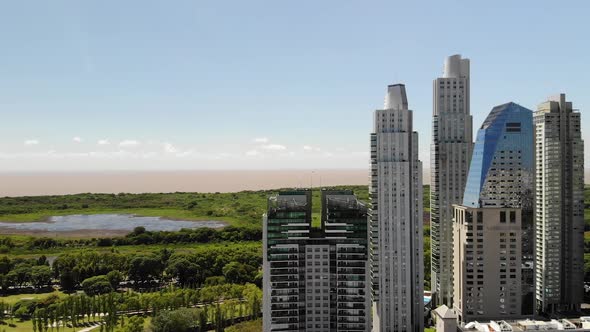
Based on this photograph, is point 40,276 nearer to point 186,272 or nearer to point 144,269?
point 144,269

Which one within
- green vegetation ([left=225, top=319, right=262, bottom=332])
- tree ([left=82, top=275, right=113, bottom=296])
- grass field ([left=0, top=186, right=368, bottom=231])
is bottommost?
green vegetation ([left=225, top=319, right=262, bottom=332])

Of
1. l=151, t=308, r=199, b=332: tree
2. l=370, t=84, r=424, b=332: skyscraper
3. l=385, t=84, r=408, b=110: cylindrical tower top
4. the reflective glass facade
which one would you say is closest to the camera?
l=151, t=308, r=199, b=332: tree

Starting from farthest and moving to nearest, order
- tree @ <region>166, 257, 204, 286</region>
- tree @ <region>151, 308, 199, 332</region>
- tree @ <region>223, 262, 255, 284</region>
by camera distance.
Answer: tree @ <region>166, 257, 204, 286</region>
tree @ <region>223, 262, 255, 284</region>
tree @ <region>151, 308, 199, 332</region>

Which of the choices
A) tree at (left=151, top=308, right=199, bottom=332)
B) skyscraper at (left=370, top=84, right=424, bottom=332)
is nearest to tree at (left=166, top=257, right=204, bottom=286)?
tree at (left=151, top=308, right=199, bottom=332)

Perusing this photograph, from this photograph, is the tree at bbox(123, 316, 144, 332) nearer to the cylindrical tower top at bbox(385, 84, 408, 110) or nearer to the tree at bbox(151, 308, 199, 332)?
the tree at bbox(151, 308, 199, 332)

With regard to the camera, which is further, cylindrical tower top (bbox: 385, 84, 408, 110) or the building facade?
cylindrical tower top (bbox: 385, 84, 408, 110)

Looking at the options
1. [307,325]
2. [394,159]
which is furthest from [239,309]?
[394,159]

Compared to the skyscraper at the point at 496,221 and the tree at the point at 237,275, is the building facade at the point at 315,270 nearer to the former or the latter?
the skyscraper at the point at 496,221

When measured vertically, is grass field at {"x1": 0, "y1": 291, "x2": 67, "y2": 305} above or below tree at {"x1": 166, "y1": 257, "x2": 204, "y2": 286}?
below

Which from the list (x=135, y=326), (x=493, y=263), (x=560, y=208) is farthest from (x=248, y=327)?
(x=560, y=208)
